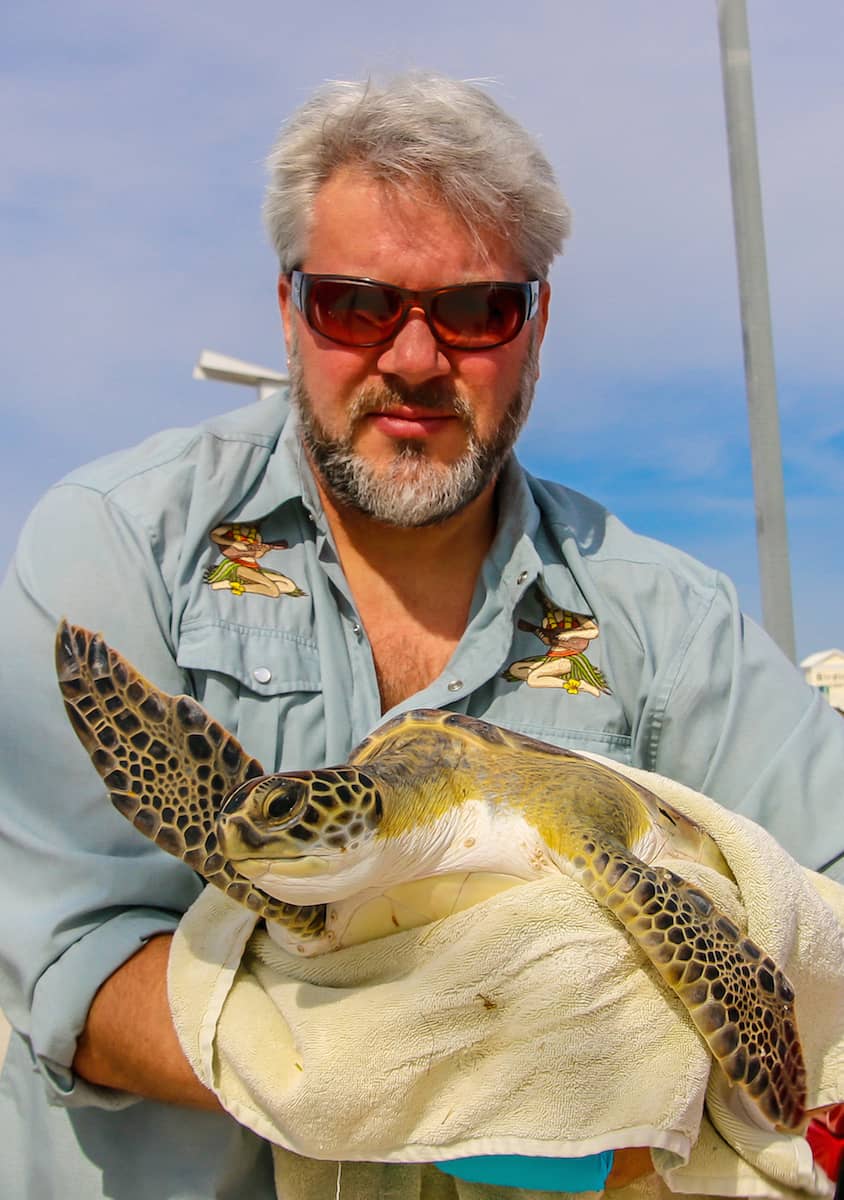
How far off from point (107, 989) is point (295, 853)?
0.65 m

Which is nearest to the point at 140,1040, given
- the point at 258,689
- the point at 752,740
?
the point at 258,689

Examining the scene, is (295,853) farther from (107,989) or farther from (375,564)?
(375,564)

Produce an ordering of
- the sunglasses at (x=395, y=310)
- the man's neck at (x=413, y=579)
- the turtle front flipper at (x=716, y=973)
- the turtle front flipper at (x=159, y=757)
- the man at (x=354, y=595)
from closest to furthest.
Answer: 1. the turtle front flipper at (x=716, y=973)
2. the turtle front flipper at (x=159, y=757)
3. the man at (x=354, y=595)
4. the sunglasses at (x=395, y=310)
5. the man's neck at (x=413, y=579)

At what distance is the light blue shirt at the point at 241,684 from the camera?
199 cm

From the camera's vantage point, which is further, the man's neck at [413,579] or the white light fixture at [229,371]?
the white light fixture at [229,371]

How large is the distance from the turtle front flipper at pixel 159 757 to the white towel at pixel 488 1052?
0.46ft

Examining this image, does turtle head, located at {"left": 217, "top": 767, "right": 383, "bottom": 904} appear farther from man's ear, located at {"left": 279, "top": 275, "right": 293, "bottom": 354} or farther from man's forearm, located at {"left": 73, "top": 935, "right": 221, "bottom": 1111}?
man's ear, located at {"left": 279, "top": 275, "right": 293, "bottom": 354}

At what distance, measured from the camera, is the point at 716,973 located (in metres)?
1.56

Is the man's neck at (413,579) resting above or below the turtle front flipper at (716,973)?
above

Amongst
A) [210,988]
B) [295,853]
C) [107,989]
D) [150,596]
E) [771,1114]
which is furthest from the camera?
[150,596]

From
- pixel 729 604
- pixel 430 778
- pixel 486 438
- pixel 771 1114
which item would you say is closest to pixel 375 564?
pixel 486 438

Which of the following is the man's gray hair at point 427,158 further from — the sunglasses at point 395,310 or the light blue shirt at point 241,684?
the light blue shirt at point 241,684

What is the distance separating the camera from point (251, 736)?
7.43ft

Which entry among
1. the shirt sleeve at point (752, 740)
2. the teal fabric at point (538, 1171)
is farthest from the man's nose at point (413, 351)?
the teal fabric at point (538, 1171)
